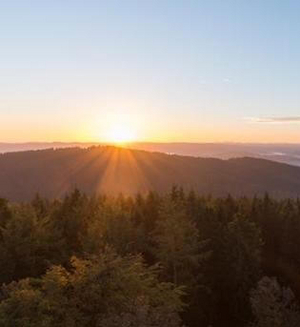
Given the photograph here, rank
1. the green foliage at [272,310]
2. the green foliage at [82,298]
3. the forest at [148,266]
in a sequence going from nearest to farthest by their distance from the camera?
the green foliage at [82,298] → the forest at [148,266] → the green foliage at [272,310]

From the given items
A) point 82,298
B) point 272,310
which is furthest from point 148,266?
point 82,298

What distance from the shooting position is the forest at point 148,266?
31312 mm

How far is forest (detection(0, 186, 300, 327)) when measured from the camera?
31.3 meters

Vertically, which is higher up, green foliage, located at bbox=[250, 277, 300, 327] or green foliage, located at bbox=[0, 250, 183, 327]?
green foliage, located at bbox=[0, 250, 183, 327]

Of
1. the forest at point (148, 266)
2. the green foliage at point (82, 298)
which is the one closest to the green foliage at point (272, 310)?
the forest at point (148, 266)

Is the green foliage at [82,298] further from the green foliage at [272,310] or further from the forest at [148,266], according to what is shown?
the green foliage at [272,310]

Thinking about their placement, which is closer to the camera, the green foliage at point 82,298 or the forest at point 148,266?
the green foliage at point 82,298

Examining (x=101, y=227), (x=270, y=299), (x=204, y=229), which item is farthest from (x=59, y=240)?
(x=270, y=299)

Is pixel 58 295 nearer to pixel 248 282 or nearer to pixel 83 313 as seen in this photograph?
pixel 83 313

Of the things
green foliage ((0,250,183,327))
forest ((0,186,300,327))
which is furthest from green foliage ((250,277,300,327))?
green foliage ((0,250,183,327))

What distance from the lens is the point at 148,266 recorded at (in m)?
61.7

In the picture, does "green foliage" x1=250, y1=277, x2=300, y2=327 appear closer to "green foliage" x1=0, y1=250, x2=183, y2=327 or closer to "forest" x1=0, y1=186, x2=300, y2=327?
"forest" x1=0, y1=186, x2=300, y2=327

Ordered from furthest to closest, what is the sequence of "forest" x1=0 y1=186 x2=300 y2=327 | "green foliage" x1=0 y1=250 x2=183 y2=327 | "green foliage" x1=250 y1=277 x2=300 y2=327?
"green foliage" x1=250 y1=277 x2=300 y2=327, "forest" x1=0 y1=186 x2=300 y2=327, "green foliage" x1=0 y1=250 x2=183 y2=327

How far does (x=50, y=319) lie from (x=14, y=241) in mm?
26273
